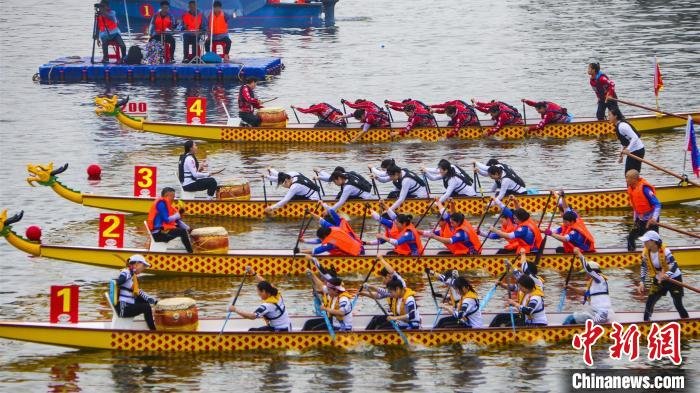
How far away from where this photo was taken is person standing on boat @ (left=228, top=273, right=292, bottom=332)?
28.2 meters

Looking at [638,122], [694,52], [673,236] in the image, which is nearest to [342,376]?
[673,236]

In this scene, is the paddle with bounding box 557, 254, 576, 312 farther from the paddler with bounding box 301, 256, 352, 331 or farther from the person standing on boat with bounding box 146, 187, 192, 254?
the person standing on boat with bounding box 146, 187, 192, 254

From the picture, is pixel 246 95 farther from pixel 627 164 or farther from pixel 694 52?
pixel 694 52

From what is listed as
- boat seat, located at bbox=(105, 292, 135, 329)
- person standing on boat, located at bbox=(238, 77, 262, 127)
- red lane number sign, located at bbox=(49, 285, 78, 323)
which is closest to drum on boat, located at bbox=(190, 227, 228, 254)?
boat seat, located at bbox=(105, 292, 135, 329)

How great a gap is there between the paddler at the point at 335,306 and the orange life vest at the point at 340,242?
4.21 metres

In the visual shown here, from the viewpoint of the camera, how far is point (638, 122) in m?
48.5

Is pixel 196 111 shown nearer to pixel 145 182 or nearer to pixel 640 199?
pixel 145 182

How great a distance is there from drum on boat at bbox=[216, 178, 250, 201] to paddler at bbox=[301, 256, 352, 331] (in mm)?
10319

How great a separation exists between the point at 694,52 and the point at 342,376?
44680mm

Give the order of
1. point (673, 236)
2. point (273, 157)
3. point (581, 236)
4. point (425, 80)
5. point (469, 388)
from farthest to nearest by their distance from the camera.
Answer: point (425, 80)
point (273, 157)
point (673, 236)
point (581, 236)
point (469, 388)

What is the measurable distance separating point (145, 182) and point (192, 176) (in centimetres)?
126

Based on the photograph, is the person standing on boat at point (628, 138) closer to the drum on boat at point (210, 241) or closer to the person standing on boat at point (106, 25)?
the drum on boat at point (210, 241)

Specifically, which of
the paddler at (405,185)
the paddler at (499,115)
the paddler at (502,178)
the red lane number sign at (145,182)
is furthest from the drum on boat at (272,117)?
the paddler at (502,178)

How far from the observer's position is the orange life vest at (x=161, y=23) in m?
59.9
